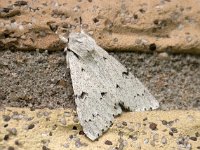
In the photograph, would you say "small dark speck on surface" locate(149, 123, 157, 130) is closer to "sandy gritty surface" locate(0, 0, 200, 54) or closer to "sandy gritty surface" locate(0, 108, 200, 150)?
"sandy gritty surface" locate(0, 108, 200, 150)

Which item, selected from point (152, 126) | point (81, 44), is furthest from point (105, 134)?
point (81, 44)

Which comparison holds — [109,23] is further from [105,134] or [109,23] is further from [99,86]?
[105,134]

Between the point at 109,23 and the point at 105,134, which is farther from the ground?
the point at 109,23

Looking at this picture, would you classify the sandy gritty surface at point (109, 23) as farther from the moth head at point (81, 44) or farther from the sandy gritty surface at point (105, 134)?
the sandy gritty surface at point (105, 134)

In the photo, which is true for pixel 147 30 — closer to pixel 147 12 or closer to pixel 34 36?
pixel 147 12

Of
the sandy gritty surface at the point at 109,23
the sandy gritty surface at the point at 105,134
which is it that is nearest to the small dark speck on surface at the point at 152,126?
the sandy gritty surface at the point at 105,134

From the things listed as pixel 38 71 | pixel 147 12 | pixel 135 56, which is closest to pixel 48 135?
pixel 38 71

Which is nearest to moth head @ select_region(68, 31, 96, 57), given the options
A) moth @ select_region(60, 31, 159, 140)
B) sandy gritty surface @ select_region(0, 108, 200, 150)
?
moth @ select_region(60, 31, 159, 140)
